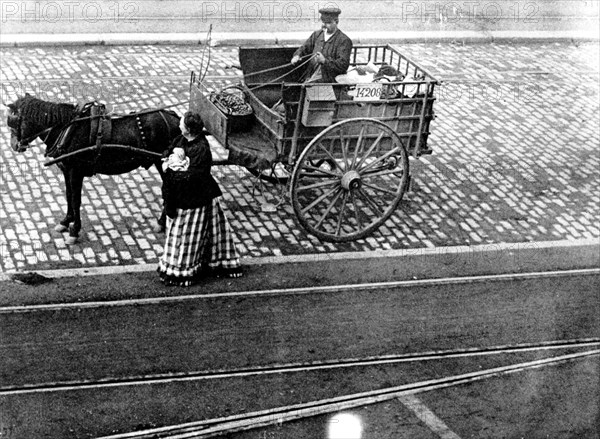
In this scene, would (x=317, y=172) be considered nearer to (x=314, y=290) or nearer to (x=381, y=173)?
(x=381, y=173)

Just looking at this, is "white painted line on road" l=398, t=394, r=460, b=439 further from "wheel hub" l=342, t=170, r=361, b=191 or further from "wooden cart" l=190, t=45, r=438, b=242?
"wheel hub" l=342, t=170, r=361, b=191

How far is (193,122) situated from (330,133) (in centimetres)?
181

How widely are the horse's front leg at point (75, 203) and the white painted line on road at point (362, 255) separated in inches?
25.3

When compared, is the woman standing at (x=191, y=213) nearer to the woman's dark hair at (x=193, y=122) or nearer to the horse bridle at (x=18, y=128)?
the woman's dark hair at (x=193, y=122)

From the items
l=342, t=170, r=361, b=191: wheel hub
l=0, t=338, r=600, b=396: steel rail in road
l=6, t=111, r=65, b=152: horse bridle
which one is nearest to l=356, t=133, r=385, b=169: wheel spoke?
l=342, t=170, r=361, b=191: wheel hub

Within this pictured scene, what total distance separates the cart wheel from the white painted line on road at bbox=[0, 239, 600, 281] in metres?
0.32

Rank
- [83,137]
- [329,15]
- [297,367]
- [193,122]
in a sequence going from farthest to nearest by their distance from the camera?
[329,15] < [83,137] < [193,122] < [297,367]

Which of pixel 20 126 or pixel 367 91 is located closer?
pixel 20 126

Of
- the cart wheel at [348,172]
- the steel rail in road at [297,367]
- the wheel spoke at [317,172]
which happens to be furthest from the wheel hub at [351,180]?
the steel rail in road at [297,367]

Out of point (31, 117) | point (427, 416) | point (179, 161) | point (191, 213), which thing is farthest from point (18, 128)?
point (427, 416)

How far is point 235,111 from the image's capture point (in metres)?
11.9

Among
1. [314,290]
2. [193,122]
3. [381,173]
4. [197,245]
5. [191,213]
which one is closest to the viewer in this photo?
[193,122]

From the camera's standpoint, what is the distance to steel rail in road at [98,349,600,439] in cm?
828

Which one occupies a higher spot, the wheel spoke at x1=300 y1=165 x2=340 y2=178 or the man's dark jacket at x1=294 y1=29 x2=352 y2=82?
the man's dark jacket at x1=294 y1=29 x2=352 y2=82
